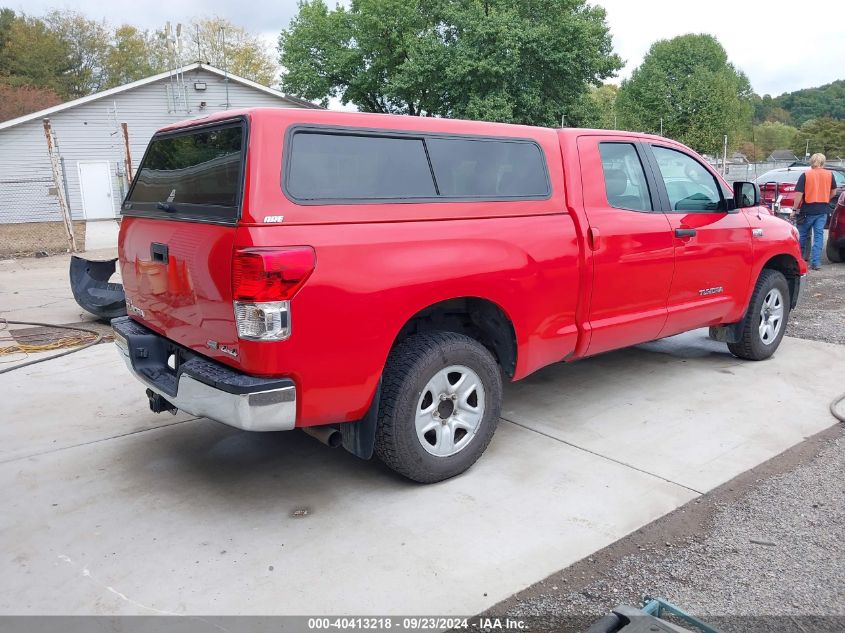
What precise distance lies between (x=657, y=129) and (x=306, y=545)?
161ft

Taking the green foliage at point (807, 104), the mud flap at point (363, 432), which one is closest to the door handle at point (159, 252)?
the mud flap at point (363, 432)

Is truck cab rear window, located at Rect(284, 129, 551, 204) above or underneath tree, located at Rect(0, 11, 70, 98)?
underneath

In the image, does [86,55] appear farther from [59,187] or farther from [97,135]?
[59,187]

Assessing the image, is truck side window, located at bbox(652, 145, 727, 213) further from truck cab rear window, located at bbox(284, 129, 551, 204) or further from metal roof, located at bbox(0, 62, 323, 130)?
metal roof, located at bbox(0, 62, 323, 130)

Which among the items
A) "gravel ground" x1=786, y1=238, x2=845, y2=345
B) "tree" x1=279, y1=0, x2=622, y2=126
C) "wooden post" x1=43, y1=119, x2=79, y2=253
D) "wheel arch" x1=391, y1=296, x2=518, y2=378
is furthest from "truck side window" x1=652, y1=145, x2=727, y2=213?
"tree" x1=279, y1=0, x2=622, y2=126

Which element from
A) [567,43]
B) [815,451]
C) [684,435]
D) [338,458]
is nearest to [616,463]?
[684,435]

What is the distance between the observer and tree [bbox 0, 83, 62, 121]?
112 feet

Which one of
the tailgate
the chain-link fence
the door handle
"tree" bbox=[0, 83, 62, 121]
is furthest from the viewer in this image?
"tree" bbox=[0, 83, 62, 121]

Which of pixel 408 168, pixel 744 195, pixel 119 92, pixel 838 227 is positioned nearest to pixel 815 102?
pixel 119 92

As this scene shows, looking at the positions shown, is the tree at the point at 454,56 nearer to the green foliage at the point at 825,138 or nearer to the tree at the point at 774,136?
the green foliage at the point at 825,138

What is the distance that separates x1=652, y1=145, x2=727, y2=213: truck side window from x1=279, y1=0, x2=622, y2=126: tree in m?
25.6

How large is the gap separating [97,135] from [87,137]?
34 cm

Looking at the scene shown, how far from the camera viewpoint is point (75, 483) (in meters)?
3.81

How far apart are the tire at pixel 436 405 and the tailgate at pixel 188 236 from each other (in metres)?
0.85
